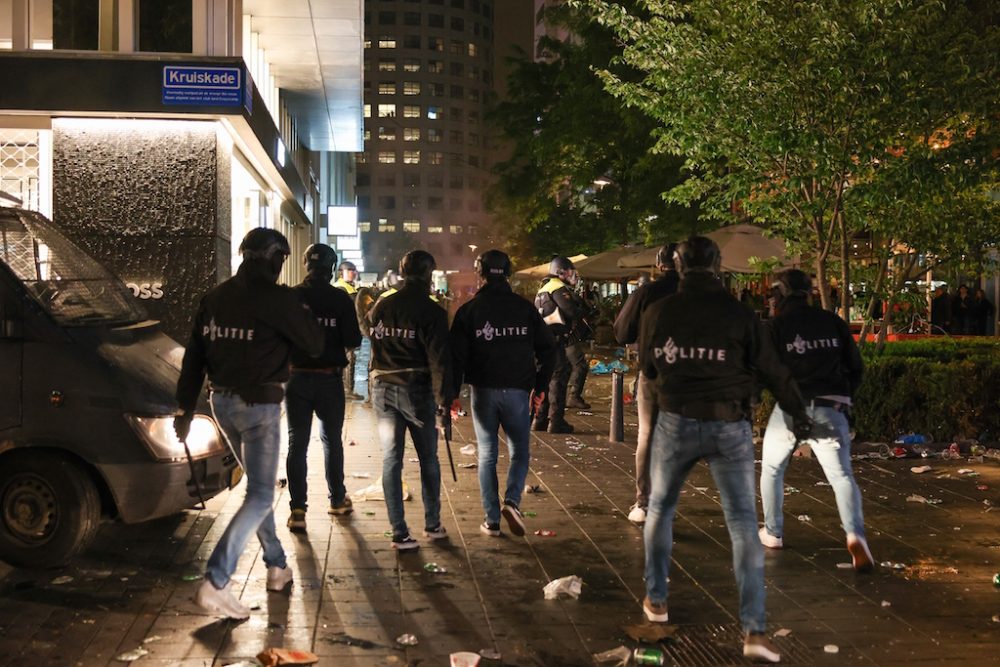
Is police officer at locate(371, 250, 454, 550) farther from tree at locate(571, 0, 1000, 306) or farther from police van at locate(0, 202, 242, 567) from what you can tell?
tree at locate(571, 0, 1000, 306)

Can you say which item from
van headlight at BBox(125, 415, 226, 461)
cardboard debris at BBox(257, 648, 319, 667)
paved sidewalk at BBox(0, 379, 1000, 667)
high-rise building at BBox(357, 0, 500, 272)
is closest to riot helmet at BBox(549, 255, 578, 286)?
paved sidewalk at BBox(0, 379, 1000, 667)

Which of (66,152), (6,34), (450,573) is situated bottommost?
(450,573)

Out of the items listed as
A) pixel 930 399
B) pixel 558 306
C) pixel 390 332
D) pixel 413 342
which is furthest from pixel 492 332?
pixel 930 399

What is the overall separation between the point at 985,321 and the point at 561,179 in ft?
47.5

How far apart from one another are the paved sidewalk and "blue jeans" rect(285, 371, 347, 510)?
0.43m

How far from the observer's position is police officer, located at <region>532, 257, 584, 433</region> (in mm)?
13445

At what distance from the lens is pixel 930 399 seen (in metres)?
12.0

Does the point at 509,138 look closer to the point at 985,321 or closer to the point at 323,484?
the point at 985,321

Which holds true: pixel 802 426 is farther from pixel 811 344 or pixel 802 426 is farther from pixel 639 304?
pixel 639 304

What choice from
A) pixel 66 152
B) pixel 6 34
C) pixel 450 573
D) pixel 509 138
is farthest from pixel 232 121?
pixel 509 138

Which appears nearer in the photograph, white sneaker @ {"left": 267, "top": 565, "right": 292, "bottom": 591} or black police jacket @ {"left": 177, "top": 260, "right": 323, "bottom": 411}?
black police jacket @ {"left": 177, "top": 260, "right": 323, "bottom": 411}

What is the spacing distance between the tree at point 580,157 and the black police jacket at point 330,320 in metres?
18.5

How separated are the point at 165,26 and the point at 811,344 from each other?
384 inches

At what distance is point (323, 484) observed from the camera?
9.76m
